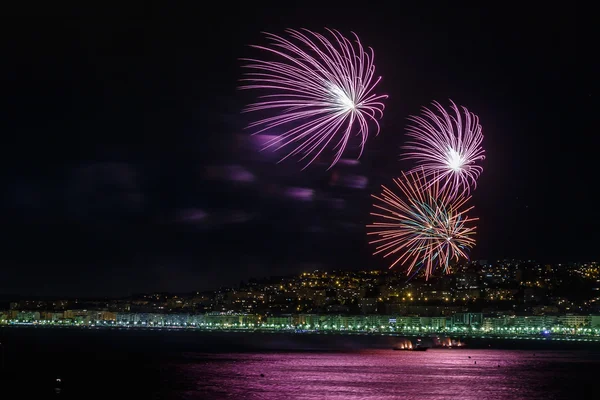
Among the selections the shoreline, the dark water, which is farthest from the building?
the dark water

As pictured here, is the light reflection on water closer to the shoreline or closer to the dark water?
the dark water

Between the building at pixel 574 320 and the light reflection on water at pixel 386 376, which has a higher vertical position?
the building at pixel 574 320

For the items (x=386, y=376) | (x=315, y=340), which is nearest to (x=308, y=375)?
(x=386, y=376)

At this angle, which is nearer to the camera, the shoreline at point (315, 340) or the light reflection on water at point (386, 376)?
the light reflection on water at point (386, 376)

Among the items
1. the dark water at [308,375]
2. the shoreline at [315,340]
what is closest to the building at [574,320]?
the shoreline at [315,340]

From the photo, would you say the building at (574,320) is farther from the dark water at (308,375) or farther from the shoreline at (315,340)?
the dark water at (308,375)

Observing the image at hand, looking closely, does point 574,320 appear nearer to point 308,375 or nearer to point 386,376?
point 386,376

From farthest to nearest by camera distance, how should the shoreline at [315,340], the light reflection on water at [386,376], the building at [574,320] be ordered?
1. the building at [574,320]
2. the shoreline at [315,340]
3. the light reflection on water at [386,376]
